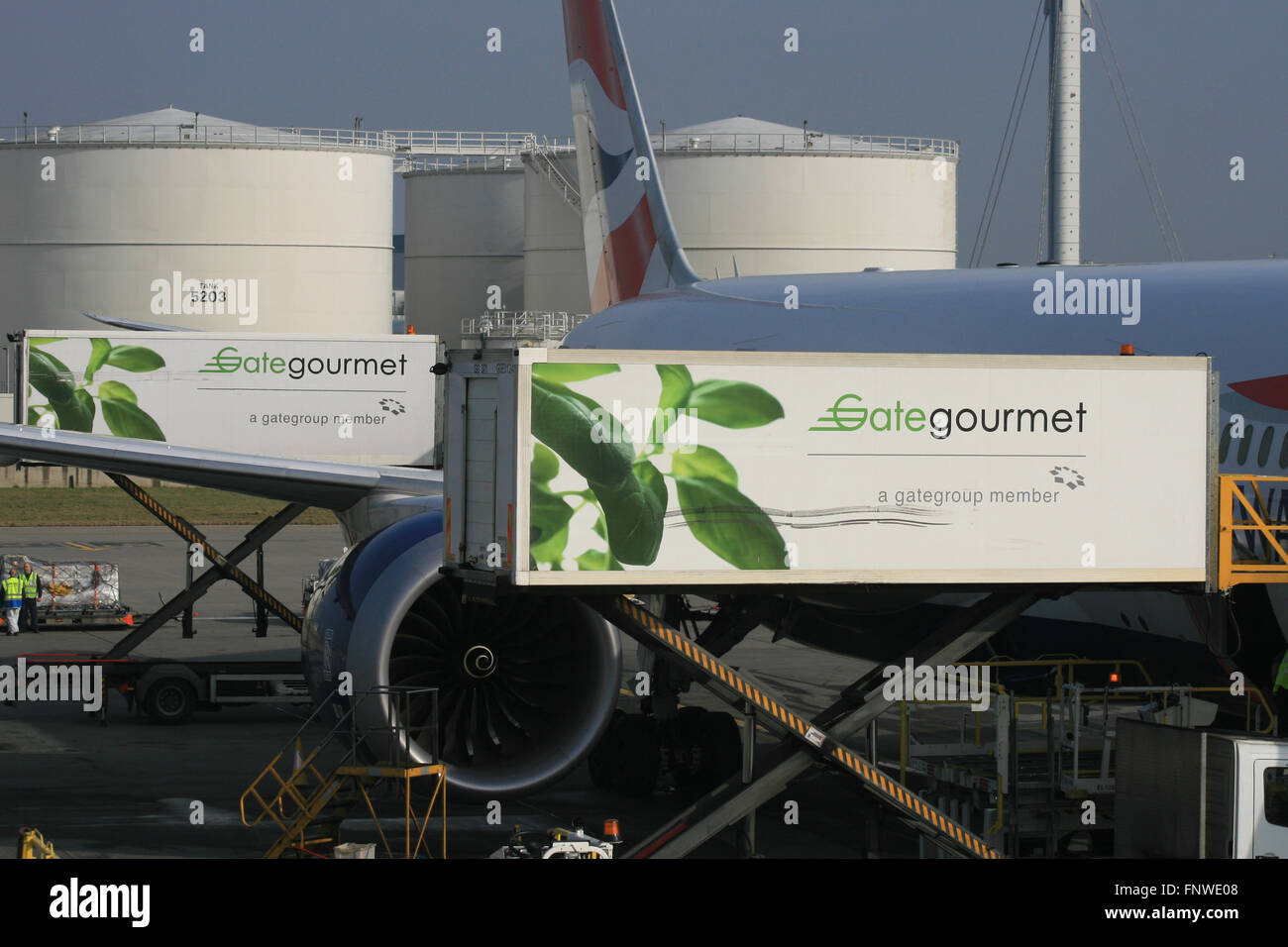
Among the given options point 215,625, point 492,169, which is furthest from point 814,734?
point 492,169

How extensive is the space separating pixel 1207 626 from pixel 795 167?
50.6 meters

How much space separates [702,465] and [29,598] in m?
20.7

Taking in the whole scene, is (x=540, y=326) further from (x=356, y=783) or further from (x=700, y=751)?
(x=356, y=783)

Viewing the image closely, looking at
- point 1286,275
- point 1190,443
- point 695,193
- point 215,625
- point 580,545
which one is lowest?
point 215,625

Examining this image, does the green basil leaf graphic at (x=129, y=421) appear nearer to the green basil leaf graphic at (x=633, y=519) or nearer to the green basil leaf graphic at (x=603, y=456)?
the green basil leaf graphic at (x=603, y=456)

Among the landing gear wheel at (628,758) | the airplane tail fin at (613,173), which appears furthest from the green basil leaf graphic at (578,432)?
the airplane tail fin at (613,173)

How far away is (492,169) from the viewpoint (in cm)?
7738

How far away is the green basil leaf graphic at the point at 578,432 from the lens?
1148cm

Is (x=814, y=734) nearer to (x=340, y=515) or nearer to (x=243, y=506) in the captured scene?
(x=340, y=515)

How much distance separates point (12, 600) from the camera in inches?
1142

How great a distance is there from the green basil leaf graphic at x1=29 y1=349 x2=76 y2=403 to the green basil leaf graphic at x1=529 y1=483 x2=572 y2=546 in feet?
48.8

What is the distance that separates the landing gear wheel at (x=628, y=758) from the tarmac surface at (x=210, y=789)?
17 cm

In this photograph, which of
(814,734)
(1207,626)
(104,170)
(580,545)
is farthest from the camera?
(104,170)

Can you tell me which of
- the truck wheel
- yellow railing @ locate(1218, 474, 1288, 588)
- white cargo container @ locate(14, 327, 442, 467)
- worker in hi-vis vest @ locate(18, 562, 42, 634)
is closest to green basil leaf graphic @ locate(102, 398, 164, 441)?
white cargo container @ locate(14, 327, 442, 467)
